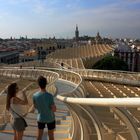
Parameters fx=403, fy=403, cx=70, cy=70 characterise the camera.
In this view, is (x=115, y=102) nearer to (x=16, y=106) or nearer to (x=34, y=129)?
(x=16, y=106)

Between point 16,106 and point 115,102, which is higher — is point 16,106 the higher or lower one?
the lower one

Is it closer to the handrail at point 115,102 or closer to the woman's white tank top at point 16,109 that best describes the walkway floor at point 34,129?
the woman's white tank top at point 16,109

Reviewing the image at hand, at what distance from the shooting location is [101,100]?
3.37 metres

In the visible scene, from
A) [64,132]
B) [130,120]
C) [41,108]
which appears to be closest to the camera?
[130,120]

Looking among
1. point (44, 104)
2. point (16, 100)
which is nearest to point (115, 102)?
point (44, 104)

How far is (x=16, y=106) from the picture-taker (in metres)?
4.79

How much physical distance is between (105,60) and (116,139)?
56.7m

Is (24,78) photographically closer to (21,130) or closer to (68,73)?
(68,73)

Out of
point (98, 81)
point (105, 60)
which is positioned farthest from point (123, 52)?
point (98, 81)

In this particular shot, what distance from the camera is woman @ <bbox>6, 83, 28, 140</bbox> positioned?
4727 mm

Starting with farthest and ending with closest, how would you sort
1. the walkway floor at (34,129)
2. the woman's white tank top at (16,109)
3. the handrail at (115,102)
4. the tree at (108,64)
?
the tree at (108,64), the walkway floor at (34,129), the woman's white tank top at (16,109), the handrail at (115,102)

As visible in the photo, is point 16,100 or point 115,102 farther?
point 16,100

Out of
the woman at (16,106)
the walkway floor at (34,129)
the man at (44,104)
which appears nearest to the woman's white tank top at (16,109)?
the woman at (16,106)

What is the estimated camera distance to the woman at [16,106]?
4727 mm
